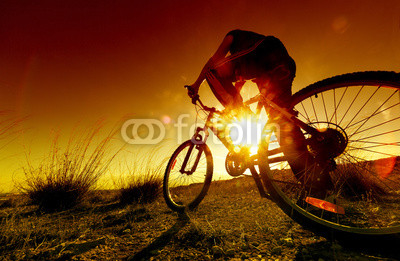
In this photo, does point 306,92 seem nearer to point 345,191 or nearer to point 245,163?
point 245,163

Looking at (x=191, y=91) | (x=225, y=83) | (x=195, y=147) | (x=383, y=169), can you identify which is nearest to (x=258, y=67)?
(x=225, y=83)

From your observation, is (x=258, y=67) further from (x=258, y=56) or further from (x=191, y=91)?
(x=191, y=91)

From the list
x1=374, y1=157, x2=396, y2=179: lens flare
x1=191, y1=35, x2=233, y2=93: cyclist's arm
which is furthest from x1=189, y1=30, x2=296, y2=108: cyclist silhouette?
x1=374, y1=157, x2=396, y2=179: lens flare

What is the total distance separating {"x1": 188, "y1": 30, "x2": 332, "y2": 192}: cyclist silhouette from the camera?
159 centimetres

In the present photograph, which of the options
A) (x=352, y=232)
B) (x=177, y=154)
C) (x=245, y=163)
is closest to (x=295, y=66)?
(x=245, y=163)

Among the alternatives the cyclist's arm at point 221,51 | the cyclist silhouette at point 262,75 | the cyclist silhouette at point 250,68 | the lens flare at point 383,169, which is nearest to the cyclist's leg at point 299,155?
the cyclist silhouette at point 262,75

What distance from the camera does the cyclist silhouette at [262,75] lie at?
159 cm

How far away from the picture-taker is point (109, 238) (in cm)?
127

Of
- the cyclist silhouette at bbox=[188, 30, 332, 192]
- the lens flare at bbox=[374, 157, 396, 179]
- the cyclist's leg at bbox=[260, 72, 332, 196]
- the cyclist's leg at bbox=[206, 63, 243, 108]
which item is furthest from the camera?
the lens flare at bbox=[374, 157, 396, 179]

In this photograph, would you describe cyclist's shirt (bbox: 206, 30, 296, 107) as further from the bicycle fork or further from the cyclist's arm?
the bicycle fork

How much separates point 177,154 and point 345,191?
2.42m

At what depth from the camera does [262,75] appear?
6.34 feet

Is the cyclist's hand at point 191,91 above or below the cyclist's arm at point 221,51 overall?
below

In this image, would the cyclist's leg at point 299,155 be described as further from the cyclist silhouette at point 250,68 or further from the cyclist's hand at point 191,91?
the cyclist's hand at point 191,91
